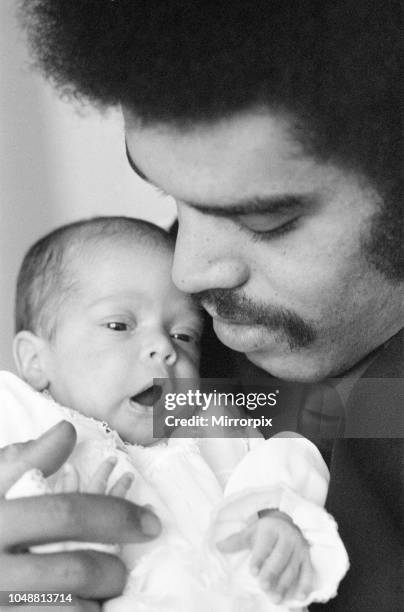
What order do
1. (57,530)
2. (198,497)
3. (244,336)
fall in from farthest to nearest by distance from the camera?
(244,336) < (198,497) < (57,530)

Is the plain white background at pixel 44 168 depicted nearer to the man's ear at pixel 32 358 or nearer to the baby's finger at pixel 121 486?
the man's ear at pixel 32 358

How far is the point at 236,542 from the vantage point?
0.69 metres

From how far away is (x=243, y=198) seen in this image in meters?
0.76

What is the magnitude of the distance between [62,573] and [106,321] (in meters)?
0.27

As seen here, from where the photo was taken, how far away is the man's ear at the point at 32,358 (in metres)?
0.81

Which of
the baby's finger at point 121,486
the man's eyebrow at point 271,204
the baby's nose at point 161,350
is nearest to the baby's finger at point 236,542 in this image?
the baby's finger at point 121,486

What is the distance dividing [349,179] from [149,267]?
24 centimetres

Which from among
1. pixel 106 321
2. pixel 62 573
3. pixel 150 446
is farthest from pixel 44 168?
pixel 62 573

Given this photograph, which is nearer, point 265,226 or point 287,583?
point 287,583

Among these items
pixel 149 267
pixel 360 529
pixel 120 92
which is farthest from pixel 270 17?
pixel 360 529

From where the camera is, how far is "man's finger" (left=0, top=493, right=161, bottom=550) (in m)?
0.63

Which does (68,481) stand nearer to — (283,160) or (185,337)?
(185,337)

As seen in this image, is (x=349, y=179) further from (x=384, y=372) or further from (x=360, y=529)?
(x=360, y=529)

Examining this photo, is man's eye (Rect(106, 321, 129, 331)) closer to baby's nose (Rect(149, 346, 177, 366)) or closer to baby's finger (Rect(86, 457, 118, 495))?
baby's nose (Rect(149, 346, 177, 366))
